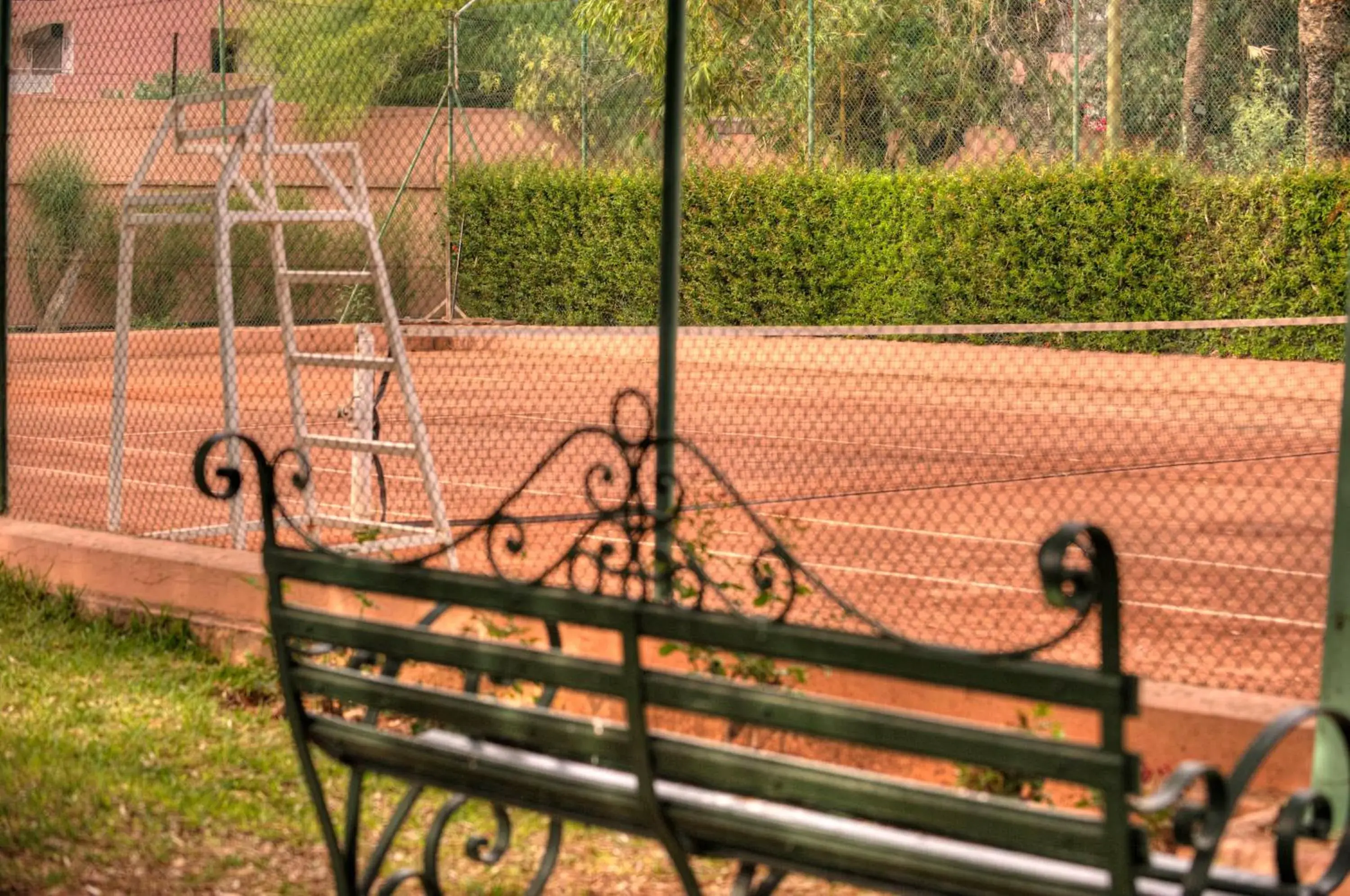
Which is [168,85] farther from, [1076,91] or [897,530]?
[897,530]

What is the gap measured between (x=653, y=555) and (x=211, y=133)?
2.86m

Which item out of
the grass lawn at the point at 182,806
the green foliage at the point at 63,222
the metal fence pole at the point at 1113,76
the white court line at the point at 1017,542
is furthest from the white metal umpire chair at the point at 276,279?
the metal fence pole at the point at 1113,76

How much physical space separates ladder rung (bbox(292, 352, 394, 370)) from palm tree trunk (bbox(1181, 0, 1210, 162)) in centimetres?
1488

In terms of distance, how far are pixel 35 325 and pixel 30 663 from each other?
42.9 feet

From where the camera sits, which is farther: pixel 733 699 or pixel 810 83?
pixel 810 83

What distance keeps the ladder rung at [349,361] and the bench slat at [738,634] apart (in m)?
3.35

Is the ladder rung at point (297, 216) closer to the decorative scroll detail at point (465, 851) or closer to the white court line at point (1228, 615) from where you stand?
the white court line at point (1228, 615)

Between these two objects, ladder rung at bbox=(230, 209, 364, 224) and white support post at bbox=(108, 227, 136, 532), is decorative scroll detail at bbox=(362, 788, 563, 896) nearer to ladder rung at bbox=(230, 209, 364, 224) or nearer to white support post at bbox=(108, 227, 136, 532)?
ladder rung at bbox=(230, 209, 364, 224)

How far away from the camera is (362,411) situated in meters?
7.05

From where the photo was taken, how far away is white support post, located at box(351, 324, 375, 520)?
7.00 m

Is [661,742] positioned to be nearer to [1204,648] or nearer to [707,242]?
[1204,648]

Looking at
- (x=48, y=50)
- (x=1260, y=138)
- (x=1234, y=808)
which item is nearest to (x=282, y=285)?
(x=1234, y=808)

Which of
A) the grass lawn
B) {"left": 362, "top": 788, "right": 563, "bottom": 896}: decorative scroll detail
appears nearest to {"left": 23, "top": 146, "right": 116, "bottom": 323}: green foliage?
the grass lawn

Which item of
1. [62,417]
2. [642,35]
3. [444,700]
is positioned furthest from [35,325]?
[444,700]
